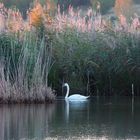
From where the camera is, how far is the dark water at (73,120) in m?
13.3

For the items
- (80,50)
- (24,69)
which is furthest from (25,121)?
(80,50)

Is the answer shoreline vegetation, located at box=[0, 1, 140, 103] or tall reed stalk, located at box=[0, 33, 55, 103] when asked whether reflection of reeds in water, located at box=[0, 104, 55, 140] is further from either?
shoreline vegetation, located at box=[0, 1, 140, 103]

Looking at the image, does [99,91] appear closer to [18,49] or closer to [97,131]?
[18,49]

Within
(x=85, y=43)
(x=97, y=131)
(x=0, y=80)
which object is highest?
(x=85, y=43)

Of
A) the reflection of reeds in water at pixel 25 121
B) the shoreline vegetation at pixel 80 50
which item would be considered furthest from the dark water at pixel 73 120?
the shoreline vegetation at pixel 80 50

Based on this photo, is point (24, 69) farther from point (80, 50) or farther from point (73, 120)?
point (73, 120)

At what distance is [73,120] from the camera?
1556cm

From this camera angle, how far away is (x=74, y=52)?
22188mm

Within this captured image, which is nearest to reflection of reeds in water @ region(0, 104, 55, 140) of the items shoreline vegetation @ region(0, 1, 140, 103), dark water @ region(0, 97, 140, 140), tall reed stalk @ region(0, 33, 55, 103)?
dark water @ region(0, 97, 140, 140)

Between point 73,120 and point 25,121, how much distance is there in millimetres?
1188

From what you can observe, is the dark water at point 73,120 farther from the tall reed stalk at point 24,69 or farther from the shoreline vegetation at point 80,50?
the shoreline vegetation at point 80,50

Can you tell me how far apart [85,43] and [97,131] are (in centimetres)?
888

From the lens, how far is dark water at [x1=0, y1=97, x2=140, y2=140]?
13336 mm

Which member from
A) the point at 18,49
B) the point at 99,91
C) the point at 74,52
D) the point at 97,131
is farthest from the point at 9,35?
the point at 97,131
